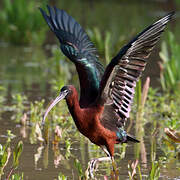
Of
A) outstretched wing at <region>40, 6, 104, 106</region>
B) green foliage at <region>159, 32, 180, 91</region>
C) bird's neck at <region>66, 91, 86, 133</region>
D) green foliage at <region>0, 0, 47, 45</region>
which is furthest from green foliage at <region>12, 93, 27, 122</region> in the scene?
green foliage at <region>0, 0, 47, 45</region>

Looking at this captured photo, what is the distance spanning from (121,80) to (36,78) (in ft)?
15.5

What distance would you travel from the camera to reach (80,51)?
650cm

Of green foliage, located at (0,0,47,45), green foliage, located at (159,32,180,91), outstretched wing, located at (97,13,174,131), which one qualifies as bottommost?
outstretched wing, located at (97,13,174,131)

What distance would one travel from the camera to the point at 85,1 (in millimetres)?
20312

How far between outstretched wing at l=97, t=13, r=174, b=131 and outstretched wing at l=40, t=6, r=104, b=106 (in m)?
0.21

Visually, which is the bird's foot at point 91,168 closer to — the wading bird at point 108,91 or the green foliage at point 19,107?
the wading bird at point 108,91

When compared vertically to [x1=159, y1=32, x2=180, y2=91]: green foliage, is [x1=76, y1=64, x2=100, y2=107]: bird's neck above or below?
below

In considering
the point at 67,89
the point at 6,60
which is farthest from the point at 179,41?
the point at 67,89

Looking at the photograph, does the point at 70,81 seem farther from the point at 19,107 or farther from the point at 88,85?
the point at 88,85

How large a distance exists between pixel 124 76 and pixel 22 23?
25.4ft

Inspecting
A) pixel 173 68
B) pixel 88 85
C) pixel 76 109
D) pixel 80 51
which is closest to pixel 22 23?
pixel 173 68

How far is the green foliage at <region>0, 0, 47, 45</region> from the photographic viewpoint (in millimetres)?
13062

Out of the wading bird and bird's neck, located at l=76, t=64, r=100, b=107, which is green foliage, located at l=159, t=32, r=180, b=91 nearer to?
the wading bird

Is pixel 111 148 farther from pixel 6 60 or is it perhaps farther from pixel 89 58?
pixel 6 60
